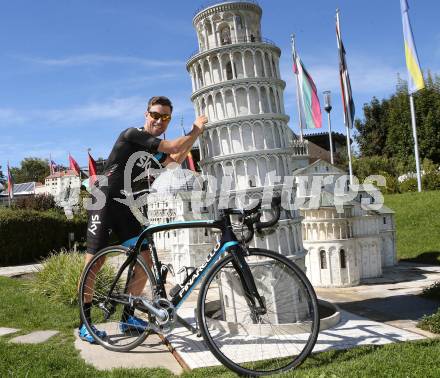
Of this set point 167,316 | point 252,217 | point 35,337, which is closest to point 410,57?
point 252,217

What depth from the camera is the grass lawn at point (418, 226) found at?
2894cm

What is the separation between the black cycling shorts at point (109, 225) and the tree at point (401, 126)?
5345 cm

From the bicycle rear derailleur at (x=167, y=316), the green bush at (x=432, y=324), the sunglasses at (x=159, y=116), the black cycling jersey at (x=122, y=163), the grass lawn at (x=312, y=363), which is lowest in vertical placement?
the green bush at (x=432, y=324)

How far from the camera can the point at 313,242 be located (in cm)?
2317

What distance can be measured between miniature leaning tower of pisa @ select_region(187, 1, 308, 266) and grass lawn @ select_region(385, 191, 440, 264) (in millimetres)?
21010

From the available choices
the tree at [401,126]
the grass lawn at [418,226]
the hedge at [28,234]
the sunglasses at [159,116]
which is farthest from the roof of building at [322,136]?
the sunglasses at [159,116]

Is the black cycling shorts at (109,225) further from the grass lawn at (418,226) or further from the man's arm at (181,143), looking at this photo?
the grass lawn at (418,226)

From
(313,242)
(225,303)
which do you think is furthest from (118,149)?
(313,242)

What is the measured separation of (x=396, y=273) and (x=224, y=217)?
21.6m

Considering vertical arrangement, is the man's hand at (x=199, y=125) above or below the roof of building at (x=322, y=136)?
below

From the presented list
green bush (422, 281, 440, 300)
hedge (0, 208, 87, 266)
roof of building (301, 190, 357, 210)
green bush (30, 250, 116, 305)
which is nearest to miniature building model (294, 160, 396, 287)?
roof of building (301, 190, 357, 210)

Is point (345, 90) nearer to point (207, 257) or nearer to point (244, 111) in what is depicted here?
point (244, 111)

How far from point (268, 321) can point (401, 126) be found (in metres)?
55.3

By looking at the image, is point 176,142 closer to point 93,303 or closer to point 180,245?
point 93,303
